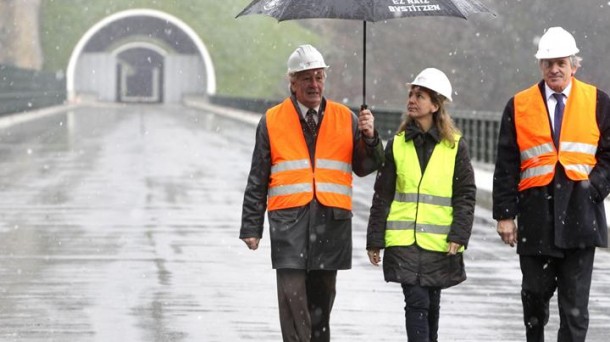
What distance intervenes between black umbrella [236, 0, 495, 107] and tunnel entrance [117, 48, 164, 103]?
11598 cm

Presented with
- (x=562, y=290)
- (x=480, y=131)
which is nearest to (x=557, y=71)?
(x=562, y=290)

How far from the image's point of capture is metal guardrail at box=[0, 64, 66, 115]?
204ft

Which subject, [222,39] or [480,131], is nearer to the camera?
[480,131]

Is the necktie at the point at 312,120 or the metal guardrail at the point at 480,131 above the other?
the necktie at the point at 312,120

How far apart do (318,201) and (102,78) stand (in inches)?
4123

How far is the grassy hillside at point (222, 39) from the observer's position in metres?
105

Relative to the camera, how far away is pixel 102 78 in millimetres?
111375

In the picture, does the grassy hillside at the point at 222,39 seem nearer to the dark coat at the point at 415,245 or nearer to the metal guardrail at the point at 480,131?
the metal guardrail at the point at 480,131

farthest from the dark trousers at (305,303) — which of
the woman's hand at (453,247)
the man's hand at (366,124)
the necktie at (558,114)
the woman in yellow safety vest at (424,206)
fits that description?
the necktie at (558,114)

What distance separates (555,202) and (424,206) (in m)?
0.70

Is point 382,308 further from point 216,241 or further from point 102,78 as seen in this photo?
point 102,78

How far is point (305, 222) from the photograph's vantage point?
A: 7.89 m

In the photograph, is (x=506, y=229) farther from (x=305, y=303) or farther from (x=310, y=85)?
(x=310, y=85)

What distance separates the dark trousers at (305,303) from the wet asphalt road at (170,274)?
185cm
